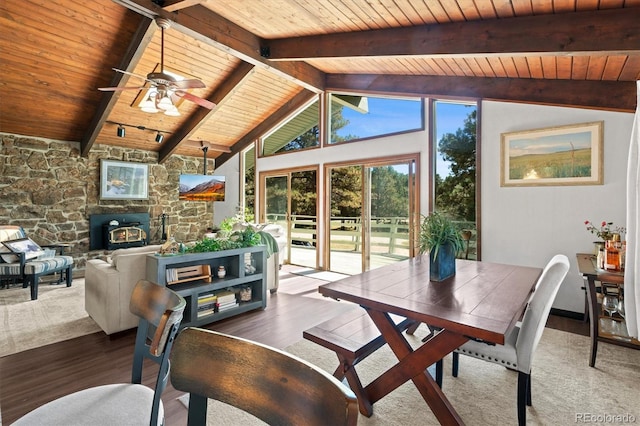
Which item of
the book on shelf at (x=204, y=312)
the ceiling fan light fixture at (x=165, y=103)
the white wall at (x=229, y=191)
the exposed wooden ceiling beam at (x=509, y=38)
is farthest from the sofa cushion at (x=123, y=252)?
the white wall at (x=229, y=191)

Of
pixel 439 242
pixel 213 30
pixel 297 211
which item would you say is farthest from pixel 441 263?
pixel 297 211

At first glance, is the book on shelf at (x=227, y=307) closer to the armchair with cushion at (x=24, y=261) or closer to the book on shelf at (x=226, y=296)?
the book on shelf at (x=226, y=296)

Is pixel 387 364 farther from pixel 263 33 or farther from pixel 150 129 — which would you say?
pixel 150 129

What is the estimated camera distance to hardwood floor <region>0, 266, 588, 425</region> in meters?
2.09

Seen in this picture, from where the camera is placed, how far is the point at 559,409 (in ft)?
6.48

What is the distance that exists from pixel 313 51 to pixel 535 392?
4.09 m

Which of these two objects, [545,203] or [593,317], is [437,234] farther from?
[545,203]

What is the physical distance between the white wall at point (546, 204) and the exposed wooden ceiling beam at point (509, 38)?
1467mm

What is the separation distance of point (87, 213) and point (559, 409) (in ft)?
24.8

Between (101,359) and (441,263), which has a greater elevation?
(441,263)

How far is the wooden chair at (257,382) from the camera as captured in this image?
62 centimetres

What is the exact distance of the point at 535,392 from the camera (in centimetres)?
217

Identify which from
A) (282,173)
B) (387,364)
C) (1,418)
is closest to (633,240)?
(387,364)

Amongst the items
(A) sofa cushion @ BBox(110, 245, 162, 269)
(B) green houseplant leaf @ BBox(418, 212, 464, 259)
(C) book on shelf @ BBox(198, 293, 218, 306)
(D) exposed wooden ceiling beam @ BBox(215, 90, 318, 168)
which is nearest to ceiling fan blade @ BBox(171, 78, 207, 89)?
(A) sofa cushion @ BBox(110, 245, 162, 269)
